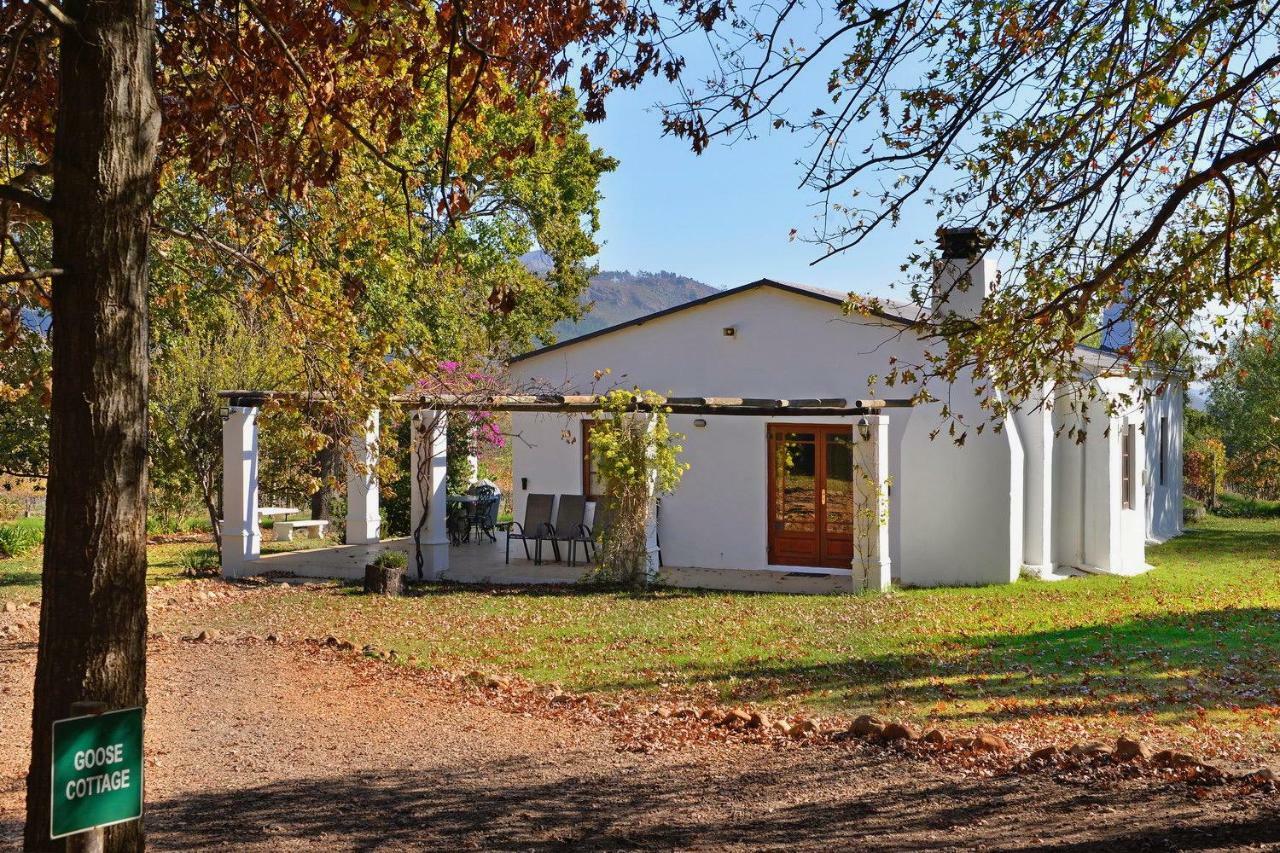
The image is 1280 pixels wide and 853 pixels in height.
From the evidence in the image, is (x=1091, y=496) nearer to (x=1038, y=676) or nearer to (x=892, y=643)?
(x=892, y=643)

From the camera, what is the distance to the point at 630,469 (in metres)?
16.0

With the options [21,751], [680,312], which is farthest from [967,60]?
[680,312]

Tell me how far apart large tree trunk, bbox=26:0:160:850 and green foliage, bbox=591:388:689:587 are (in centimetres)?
1173

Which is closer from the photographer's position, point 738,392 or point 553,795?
point 553,795

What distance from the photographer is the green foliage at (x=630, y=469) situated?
52.8 ft

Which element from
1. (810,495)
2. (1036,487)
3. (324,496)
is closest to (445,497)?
(810,495)

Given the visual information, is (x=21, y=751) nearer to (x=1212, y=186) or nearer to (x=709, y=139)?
(x=709, y=139)

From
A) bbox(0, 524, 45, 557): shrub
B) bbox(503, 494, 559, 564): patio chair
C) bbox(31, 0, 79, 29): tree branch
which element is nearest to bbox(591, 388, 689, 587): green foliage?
bbox(503, 494, 559, 564): patio chair

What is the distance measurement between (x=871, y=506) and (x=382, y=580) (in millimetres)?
6541

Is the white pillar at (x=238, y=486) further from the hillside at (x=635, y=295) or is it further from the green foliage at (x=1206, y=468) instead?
the hillside at (x=635, y=295)

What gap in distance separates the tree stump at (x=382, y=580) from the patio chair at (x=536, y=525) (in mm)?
3053

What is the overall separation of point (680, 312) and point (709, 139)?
476 inches

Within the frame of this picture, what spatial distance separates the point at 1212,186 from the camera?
7.98m

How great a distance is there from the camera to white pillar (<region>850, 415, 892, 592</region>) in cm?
1548
